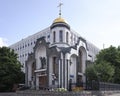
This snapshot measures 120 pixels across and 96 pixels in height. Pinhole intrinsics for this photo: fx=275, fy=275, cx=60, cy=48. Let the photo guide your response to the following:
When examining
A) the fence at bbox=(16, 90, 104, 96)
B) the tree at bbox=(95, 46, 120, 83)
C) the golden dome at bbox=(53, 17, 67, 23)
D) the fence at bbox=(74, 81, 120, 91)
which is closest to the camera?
the fence at bbox=(16, 90, 104, 96)

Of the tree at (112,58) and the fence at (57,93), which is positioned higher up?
the tree at (112,58)

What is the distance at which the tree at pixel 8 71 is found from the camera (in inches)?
2034

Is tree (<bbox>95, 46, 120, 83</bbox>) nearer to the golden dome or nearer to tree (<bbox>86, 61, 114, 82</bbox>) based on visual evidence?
tree (<bbox>86, 61, 114, 82</bbox>)

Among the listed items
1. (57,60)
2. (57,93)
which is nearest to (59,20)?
(57,60)

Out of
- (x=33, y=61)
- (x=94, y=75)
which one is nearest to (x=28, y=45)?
(x=33, y=61)

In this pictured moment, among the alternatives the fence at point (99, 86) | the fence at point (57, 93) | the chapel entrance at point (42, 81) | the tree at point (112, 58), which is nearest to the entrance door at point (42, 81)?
the chapel entrance at point (42, 81)

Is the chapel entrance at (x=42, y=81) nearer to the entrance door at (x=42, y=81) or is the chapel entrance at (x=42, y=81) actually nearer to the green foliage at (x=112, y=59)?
the entrance door at (x=42, y=81)

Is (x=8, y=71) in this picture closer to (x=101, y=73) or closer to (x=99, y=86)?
(x=101, y=73)

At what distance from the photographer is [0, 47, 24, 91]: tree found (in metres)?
51.7

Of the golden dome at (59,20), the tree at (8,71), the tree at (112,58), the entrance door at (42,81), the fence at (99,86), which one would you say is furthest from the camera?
the tree at (112,58)

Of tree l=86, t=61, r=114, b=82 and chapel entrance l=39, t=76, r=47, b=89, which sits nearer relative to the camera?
tree l=86, t=61, r=114, b=82

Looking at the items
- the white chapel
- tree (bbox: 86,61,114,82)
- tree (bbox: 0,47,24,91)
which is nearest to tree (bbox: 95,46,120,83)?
the white chapel

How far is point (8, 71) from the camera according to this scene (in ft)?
172

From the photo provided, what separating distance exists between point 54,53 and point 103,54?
1223cm
